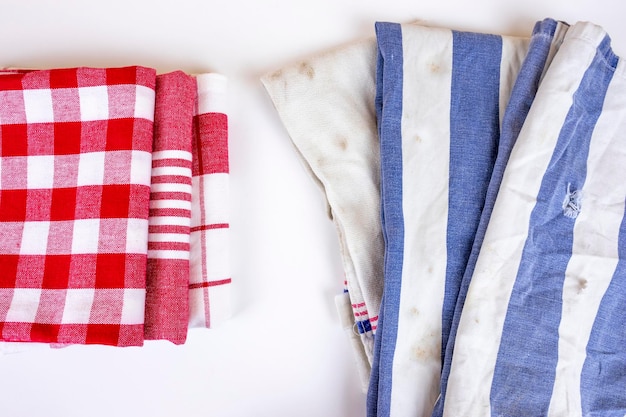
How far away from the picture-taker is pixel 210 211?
678mm

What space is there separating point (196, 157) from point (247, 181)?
3.1 inches

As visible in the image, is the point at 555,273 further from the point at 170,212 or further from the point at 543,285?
the point at 170,212

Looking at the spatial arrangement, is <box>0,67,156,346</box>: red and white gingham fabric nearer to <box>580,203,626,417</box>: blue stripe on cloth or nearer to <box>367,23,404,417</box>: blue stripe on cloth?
<box>367,23,404,417</box>: blue stripe on cloth

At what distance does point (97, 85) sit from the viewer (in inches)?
25.4

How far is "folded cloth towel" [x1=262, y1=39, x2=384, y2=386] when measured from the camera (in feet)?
2.24

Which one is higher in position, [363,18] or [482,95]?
[363,18]

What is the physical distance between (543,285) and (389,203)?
0.19 m

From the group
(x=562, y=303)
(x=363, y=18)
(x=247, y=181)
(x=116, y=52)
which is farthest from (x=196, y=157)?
(x=562, y=303)

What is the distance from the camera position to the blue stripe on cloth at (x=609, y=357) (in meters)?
0.63

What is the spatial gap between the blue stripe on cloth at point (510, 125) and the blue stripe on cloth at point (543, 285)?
0.16ft

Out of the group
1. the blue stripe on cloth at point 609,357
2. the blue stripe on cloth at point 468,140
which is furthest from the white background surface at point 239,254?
the blue stripe on cloth at point 609,357

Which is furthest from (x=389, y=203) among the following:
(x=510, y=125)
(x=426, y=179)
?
(x=510, y=125)

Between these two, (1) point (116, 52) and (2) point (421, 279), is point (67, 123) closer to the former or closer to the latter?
(1) point (116, 52)

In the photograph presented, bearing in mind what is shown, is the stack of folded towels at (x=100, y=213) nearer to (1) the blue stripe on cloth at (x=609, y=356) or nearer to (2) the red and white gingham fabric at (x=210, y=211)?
(2) the red and white gingham fabric at (x=210, y=211)
